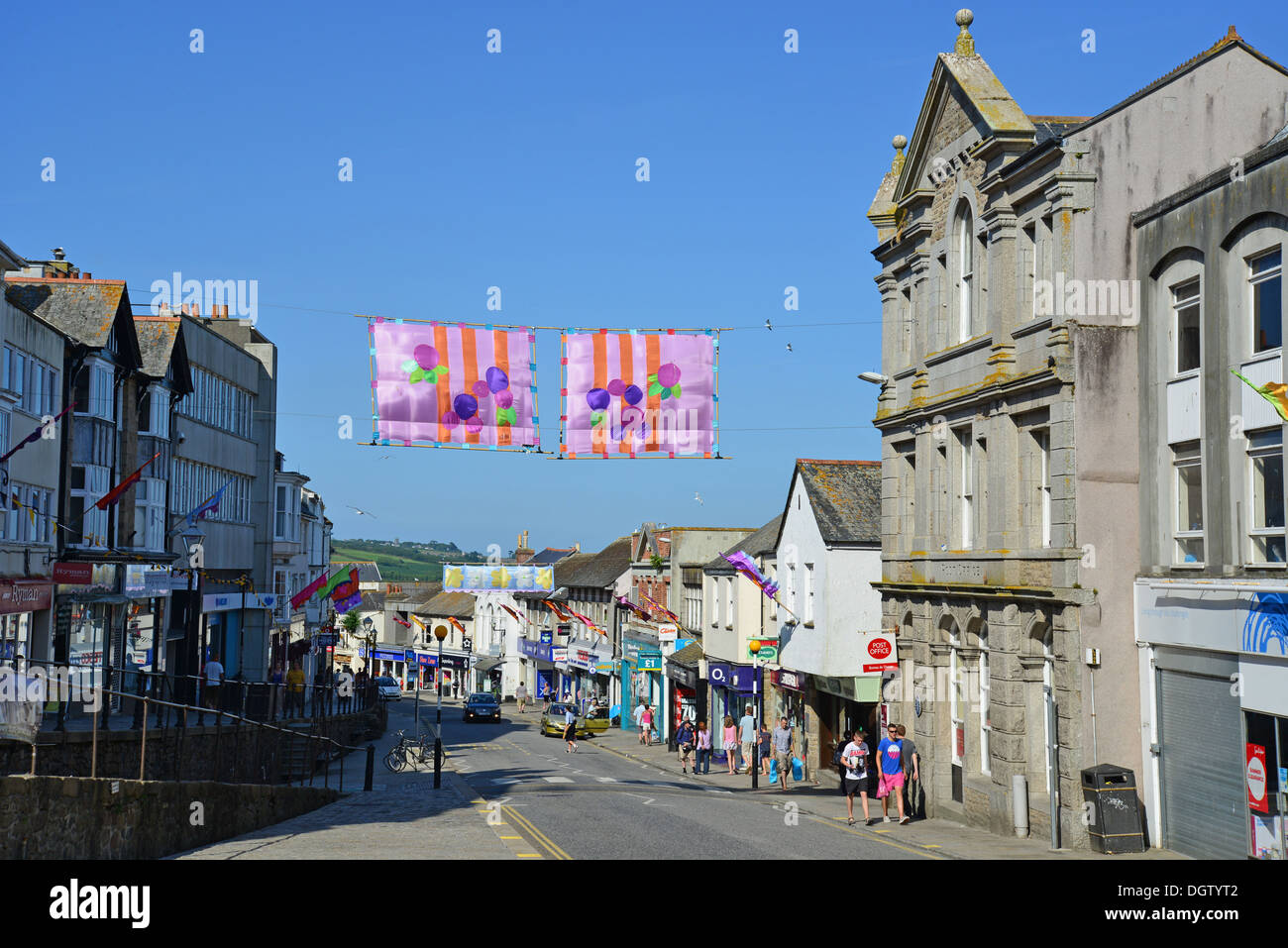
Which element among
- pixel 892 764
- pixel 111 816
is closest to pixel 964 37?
pixel 892 764

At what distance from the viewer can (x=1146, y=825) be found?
67.3 feet

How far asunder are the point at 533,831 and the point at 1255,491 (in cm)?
1177

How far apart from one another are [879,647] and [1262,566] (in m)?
11.4

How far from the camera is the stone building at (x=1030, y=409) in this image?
21.2 m

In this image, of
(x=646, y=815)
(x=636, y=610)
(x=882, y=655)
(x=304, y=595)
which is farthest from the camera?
(x=636, y=610)

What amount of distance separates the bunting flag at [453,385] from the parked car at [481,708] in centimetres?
4752

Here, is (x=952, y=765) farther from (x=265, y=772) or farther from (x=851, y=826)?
(x=265, y=772)

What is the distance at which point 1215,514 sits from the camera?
19.3m

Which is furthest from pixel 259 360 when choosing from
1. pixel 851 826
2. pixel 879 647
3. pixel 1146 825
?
pixel 1146 825

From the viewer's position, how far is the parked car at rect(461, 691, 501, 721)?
70.0 metres

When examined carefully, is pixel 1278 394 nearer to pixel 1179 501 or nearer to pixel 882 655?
pixel 1179 501

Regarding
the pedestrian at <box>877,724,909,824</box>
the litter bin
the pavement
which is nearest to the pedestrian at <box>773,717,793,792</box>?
the pavement

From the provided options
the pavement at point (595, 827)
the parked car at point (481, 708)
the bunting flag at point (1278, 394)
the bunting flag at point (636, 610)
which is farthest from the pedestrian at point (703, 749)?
the parked car at point (481, 708)

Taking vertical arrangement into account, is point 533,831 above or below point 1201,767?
below
